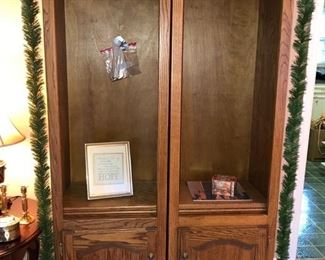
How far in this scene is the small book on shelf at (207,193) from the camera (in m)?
1.75

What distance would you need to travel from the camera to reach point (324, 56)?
5789 mm

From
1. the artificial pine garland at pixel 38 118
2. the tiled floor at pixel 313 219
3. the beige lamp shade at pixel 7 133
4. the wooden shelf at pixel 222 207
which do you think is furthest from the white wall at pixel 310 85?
the beige lamp shade at pixel 7 133

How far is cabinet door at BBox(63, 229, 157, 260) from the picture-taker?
1.65 metres

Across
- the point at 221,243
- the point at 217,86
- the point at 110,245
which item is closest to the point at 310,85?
the point at 217,86

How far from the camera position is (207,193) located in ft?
6.01

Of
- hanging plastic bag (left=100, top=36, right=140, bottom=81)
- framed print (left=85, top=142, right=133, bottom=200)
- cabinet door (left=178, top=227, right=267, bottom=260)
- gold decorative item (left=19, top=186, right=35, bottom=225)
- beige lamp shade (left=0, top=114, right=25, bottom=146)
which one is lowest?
cabinet door (left=178, top=227, right=267, bottom=260)

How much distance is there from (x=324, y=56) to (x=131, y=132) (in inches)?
191

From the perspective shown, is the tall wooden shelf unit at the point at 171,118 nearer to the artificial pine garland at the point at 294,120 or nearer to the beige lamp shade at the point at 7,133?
the artificial pine garland at the point at 294,120

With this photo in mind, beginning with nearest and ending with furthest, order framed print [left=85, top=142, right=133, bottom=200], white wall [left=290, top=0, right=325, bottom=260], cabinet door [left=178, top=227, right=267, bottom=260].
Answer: cabinet door [left=178, top=227, right=267, bottom=260] < framed print [left=85, top=142, right=133, bottom=200] < white wall [left=290, top=0, right=325, bottom=260]

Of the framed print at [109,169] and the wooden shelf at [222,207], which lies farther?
the framed print at [109,169]

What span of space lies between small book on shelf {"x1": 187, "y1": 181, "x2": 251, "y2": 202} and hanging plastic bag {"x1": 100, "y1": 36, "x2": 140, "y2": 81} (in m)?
0.68

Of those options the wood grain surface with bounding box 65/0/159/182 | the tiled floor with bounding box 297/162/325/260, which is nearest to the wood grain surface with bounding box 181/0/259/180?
the wood grain surface with bounding box 65/0/159/182

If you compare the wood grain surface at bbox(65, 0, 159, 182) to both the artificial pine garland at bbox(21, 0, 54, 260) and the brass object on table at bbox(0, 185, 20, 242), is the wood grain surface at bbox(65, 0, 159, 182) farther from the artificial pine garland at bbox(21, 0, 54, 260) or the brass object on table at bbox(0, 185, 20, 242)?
the brass object on table at bbox(0, 185, 20, 242)

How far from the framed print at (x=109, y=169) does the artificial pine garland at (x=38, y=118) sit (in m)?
0.23
